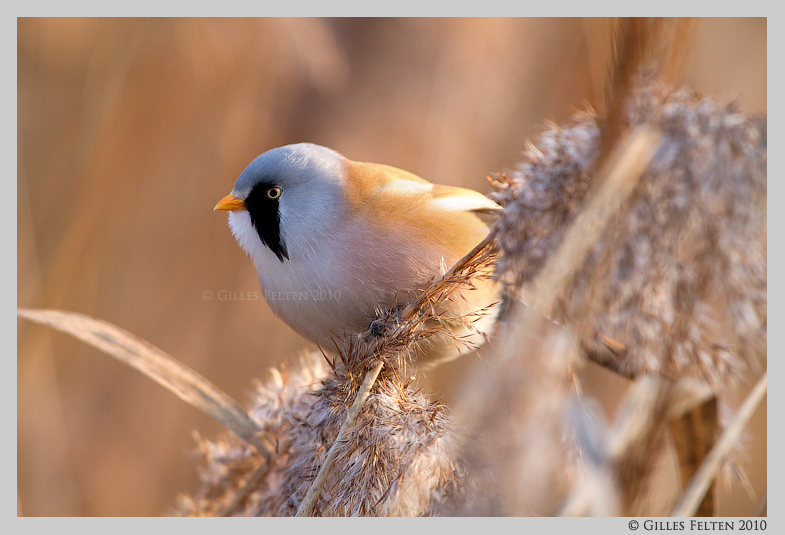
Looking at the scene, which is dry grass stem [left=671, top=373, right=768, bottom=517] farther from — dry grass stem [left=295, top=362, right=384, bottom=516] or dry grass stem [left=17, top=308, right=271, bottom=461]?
dry grass stem [left=17, top=308, right=271, bottom=461]

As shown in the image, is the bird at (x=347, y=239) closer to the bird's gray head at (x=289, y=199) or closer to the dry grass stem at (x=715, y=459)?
the bird's gray head at (x=289, y=199)

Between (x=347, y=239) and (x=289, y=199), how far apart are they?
0.80ft

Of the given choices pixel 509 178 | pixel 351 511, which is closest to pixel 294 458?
pixel 351 511

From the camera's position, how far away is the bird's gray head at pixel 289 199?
5.63 feet

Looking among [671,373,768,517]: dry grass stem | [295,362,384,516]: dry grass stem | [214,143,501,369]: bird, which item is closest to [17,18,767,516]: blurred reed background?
[214,143,501,369]: bird

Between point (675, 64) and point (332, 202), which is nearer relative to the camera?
point (675, 64)

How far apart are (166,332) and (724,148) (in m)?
2.43

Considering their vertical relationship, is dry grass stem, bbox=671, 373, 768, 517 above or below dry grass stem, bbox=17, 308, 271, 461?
above

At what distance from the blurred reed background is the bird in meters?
0.46

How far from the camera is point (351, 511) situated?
1379 mm

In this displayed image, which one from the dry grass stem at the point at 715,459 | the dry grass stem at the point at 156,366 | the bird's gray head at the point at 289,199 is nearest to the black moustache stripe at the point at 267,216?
the bird's gray head at the point at 289,199

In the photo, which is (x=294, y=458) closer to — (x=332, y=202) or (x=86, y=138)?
(x=332, y=202)

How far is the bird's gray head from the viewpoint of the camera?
171cm

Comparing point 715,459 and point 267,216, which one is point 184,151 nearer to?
point 267,216
